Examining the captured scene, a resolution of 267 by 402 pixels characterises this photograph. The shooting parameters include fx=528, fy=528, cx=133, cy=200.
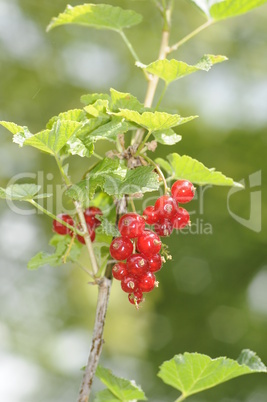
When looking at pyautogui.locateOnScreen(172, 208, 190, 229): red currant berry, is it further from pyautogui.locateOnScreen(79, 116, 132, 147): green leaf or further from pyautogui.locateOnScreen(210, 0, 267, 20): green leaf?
pyautogui.locateOnScreen(210, 0, 267, 20): green leaf

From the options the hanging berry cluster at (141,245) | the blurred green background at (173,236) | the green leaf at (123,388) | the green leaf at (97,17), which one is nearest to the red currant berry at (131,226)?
the hanging berry cluster at (141,245)

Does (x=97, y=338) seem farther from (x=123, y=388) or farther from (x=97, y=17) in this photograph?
(x=97, y=17)

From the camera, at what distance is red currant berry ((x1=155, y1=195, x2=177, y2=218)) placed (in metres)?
1.03

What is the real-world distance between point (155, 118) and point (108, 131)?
95 millimetres

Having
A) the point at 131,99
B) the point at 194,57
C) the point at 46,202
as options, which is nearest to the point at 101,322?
the point at 131,99

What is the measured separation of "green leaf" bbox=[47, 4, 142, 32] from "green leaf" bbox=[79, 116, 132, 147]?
0.38m

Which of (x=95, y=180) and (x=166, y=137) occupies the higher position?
(x=166, y=137)

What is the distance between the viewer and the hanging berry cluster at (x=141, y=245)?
102 cm

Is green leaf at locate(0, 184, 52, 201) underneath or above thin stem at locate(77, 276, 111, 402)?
above

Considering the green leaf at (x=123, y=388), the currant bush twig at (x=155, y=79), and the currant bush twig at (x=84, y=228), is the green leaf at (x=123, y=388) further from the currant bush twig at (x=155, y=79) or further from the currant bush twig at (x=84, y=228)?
the currant bush twig at (x=155, y=79)

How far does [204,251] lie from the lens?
4457 mm

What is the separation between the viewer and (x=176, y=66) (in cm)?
108

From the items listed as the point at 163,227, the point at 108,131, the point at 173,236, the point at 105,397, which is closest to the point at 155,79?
the point at 108,131

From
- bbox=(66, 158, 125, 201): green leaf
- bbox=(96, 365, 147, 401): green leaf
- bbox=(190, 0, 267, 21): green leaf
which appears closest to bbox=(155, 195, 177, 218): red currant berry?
bbox=(66, 158, 125, 201): green leaf
